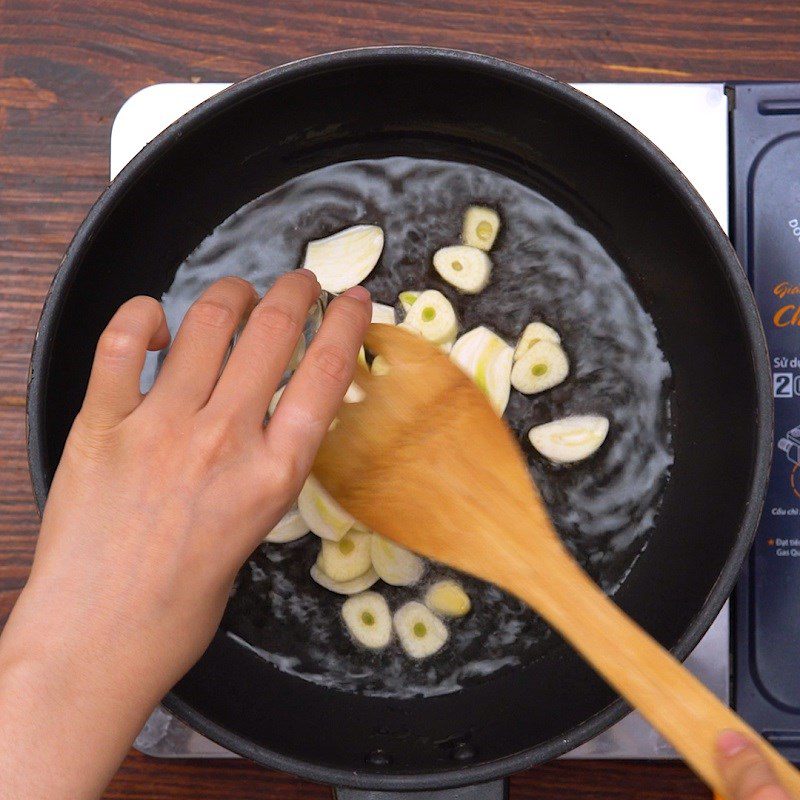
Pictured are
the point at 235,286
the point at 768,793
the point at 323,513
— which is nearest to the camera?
the point at 768,793

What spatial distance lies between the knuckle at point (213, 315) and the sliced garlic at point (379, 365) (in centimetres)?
15

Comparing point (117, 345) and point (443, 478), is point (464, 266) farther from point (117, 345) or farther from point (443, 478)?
point (117, 345)

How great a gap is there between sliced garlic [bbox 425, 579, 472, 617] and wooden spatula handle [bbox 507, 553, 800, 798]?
0.12 m

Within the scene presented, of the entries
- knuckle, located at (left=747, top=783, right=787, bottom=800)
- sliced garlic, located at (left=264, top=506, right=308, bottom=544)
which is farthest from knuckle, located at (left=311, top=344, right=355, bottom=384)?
knuckle, located at (left=747, top=783, right=787, bottom=800)

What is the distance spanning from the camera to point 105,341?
48 centimetres

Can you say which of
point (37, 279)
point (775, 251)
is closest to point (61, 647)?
point (37, 279)

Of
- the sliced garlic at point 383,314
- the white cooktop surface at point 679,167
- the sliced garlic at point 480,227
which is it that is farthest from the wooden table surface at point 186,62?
the sliced garlic at point 383,314

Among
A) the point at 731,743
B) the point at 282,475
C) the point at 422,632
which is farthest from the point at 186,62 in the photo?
the point at 731,743

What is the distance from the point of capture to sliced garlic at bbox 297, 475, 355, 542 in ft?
2.16

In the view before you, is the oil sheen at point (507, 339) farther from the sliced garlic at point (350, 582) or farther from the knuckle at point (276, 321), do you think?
the knuckle at point (276, 321)

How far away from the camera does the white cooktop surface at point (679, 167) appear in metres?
0.66

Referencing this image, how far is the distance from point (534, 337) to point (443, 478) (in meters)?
0.17

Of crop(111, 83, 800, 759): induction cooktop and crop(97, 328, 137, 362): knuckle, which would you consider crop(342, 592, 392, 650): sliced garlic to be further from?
crop(97, 328, 137, 362): knuckle

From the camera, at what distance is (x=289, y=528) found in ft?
2.23
